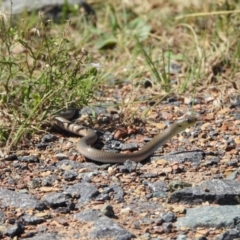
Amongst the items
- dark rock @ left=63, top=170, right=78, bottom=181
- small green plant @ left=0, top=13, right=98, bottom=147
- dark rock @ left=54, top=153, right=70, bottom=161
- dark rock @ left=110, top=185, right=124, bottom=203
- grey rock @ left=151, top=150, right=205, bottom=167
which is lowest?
grey rock @ left=151, top=150, right=205, bottom=167

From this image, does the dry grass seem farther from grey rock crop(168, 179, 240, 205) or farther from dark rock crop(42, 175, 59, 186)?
grey rock crop(168, 179, 240, 205)

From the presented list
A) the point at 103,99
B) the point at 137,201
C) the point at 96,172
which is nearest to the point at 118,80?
the point at 103,99

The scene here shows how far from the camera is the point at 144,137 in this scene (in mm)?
7238

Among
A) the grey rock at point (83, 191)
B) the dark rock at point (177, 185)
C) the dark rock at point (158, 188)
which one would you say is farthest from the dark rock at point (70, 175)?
the dark rock at point (177, 185)

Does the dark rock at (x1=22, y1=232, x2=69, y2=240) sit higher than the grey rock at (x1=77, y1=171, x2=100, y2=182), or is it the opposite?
the dark rock at (x1=22, y1=232, x2=69, y2=240)

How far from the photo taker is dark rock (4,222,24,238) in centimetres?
537

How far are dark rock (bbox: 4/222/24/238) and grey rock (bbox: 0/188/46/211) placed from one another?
1.04 feet

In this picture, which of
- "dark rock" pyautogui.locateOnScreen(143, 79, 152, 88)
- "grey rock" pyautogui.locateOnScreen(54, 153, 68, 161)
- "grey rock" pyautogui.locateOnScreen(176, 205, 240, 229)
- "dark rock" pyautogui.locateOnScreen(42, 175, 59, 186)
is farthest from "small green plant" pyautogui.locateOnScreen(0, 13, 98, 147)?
"grey rock" pyautogui.locateOnScreen(176, 205, 240, 229)

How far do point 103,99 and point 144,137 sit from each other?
3.24 feet

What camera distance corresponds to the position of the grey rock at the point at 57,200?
19.0ft

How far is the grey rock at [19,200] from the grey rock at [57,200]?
5cm

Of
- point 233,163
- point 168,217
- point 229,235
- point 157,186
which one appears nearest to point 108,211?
point 168,217

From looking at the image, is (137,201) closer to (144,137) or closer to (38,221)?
(38,221)

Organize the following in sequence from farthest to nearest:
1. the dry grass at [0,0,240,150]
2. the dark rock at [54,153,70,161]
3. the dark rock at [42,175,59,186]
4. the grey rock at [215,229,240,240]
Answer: the dry grass at [0,0,240,150] < the dark rock at [54,153,70,161] < the dark rock at [42,175,59,186] < the grey rock at [215,229,240,240]
